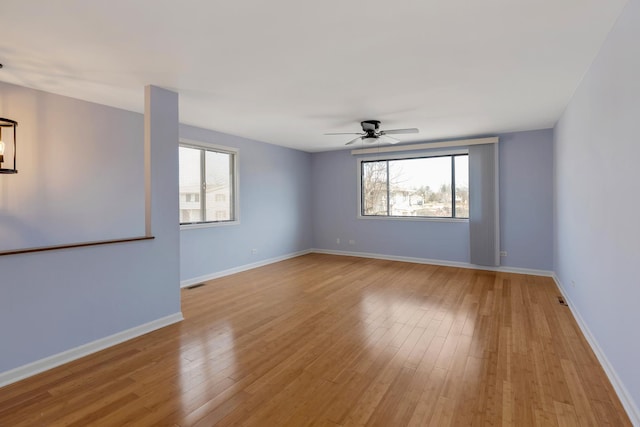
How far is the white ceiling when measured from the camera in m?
1.98

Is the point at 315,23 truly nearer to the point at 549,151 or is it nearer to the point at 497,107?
the point at 497,107

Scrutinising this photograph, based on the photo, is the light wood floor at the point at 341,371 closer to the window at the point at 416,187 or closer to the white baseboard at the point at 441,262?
the white baseboard at the point at 441,262

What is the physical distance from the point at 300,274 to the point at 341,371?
3180 mm

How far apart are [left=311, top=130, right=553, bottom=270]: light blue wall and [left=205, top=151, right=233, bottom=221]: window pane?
8.61 feet

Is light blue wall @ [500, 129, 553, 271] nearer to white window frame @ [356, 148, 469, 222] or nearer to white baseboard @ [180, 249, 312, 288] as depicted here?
white window frame @ [356, 148, 469, 222]

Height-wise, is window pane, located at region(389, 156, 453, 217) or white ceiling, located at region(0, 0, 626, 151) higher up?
white ceiling, located at region(0, 0, 626, 151)

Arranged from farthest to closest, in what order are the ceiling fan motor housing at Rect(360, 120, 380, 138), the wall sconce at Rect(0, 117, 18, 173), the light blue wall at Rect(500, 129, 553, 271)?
the light blue wall at Rect(500, 129, 553, 271) < the ceiling fan motor housing at Rect(360, 120, 380, 138) < the wall sconce at Rect(0, 117, 18, 173)

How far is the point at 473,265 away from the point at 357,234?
8.22ft

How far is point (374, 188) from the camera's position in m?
7.14

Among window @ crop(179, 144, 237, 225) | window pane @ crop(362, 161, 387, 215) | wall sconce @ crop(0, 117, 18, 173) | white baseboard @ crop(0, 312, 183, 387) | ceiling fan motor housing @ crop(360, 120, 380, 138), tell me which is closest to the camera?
white baseboard @ crop(0, 312, 183, 387)

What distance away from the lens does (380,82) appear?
125 inches

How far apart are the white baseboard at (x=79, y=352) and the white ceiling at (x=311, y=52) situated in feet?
8.17

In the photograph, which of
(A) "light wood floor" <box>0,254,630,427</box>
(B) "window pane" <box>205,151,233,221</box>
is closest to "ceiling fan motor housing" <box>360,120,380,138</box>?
(A) "light wood floor" <box>0,254,630,427</box>

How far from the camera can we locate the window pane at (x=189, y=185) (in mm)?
4914
